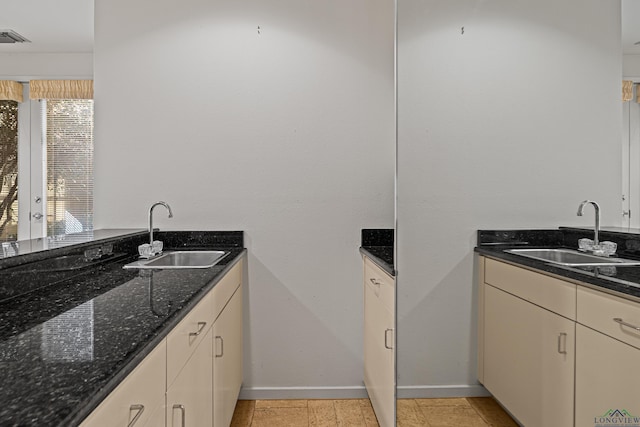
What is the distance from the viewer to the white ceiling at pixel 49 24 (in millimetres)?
2863

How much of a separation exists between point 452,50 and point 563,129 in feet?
1.70

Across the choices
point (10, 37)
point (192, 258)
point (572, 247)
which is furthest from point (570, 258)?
point (10, 37)

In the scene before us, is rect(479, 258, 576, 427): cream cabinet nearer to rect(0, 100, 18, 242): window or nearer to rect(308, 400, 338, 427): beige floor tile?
rect(308, 400, 338, 427): beige floor tile

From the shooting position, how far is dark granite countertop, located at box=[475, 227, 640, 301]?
738 mm

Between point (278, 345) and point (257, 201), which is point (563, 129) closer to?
point (257, 201)

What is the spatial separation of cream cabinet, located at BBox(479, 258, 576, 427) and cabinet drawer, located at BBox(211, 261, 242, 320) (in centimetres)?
102

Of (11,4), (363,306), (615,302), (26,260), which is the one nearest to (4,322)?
(26,260)

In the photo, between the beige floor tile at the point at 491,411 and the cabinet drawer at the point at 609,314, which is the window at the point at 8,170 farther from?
the cabinet drawer at the point at 609,314

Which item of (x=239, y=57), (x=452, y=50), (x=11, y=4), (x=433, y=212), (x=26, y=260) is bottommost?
(x=26, y=260)

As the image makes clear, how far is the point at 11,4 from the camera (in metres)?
2.85

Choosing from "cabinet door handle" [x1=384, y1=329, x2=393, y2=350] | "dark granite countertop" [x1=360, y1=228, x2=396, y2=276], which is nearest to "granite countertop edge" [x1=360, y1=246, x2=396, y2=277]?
"dark granite countertop" [x1=360, y1=228, x2=396, y2=276]

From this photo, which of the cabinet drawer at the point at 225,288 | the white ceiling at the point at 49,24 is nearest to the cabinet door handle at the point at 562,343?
the cabinet drawer at the point at 225,288

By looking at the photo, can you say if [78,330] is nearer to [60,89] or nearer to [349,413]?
[349,413]

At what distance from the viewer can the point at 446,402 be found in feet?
4.76
